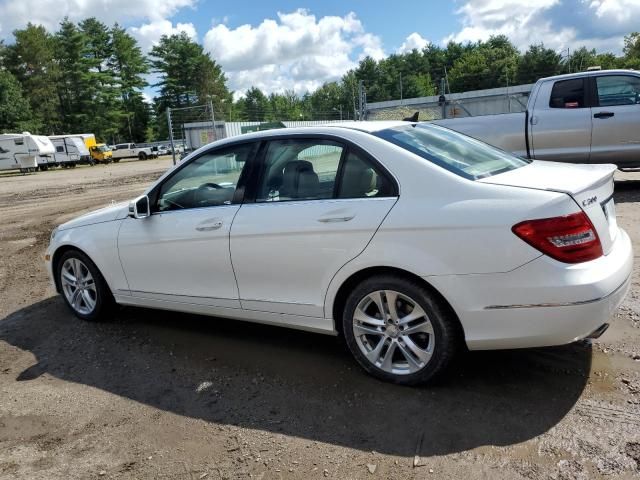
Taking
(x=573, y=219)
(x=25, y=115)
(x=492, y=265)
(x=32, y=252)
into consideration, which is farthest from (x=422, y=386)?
(x=25, y=115)

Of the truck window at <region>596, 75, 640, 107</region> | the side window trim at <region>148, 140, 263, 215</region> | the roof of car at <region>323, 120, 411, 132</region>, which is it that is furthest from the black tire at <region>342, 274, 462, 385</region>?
the truck window at <region>596, 75, 640, 107</region>

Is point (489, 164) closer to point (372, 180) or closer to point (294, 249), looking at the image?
point (372, 180)

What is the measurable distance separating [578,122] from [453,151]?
20.6ft

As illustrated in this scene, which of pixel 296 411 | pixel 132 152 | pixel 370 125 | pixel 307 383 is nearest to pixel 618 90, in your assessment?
pixel 370 125

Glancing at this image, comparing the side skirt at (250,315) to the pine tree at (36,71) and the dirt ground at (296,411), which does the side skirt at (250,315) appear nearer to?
the dirt ground at (296,411)

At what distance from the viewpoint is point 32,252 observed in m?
8.60

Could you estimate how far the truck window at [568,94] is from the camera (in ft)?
28.6

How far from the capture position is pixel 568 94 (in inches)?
346

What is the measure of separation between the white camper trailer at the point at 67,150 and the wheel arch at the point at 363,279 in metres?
50.5

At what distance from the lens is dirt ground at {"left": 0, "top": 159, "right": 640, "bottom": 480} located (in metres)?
2.70

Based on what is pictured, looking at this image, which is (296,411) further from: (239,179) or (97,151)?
(97,151)

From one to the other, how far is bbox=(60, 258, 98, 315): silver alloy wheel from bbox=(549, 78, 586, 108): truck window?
768cm

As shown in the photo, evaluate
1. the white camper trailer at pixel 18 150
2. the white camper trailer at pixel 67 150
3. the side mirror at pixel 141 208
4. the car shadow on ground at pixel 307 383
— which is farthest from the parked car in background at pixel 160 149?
the side mirror at pixel 141 208

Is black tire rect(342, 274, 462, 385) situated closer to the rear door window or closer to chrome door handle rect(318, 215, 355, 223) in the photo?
chrome door handle rect(318, 215, 355, 223)
